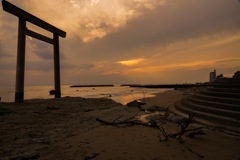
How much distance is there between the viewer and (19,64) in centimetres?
904

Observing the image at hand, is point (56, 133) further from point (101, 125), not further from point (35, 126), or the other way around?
point (101, 125)

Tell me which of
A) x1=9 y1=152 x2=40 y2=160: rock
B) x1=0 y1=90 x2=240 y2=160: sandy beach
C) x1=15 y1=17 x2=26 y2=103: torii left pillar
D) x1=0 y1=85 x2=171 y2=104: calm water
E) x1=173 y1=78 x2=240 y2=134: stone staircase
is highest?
x1=15 y1=17 x2=26 y2=103: torii left pillar

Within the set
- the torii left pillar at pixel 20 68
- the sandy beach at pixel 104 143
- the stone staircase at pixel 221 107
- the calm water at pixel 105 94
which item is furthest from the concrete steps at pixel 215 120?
the calm water at pixel 105 94

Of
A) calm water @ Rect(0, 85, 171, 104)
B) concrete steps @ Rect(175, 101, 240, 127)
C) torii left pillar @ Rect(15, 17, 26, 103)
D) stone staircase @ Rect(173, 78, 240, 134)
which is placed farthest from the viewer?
calm water @ Rect(0, 85, 171, 104)

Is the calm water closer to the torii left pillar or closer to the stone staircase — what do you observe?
the torii left pillar

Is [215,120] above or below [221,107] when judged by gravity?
below

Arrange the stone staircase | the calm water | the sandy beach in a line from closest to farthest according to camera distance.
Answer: the sandy beach → the stone staircase → the calm water

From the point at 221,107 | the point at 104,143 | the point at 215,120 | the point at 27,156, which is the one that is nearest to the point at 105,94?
the point at 221,107

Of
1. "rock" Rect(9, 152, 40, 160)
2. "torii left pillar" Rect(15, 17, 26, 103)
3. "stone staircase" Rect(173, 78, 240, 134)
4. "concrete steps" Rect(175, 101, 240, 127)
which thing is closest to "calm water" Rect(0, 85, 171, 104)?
"torii left pillar" Rect(15, 17, 26, 103)

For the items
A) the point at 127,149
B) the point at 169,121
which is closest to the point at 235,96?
the point at 169,121

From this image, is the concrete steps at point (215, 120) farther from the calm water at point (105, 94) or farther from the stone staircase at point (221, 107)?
the calm water at point (105, 94)

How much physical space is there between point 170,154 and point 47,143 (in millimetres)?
2813

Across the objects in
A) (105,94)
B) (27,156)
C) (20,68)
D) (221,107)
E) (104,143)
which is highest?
(20,68)

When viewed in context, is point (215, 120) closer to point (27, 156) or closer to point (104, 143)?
point (104, 143)
